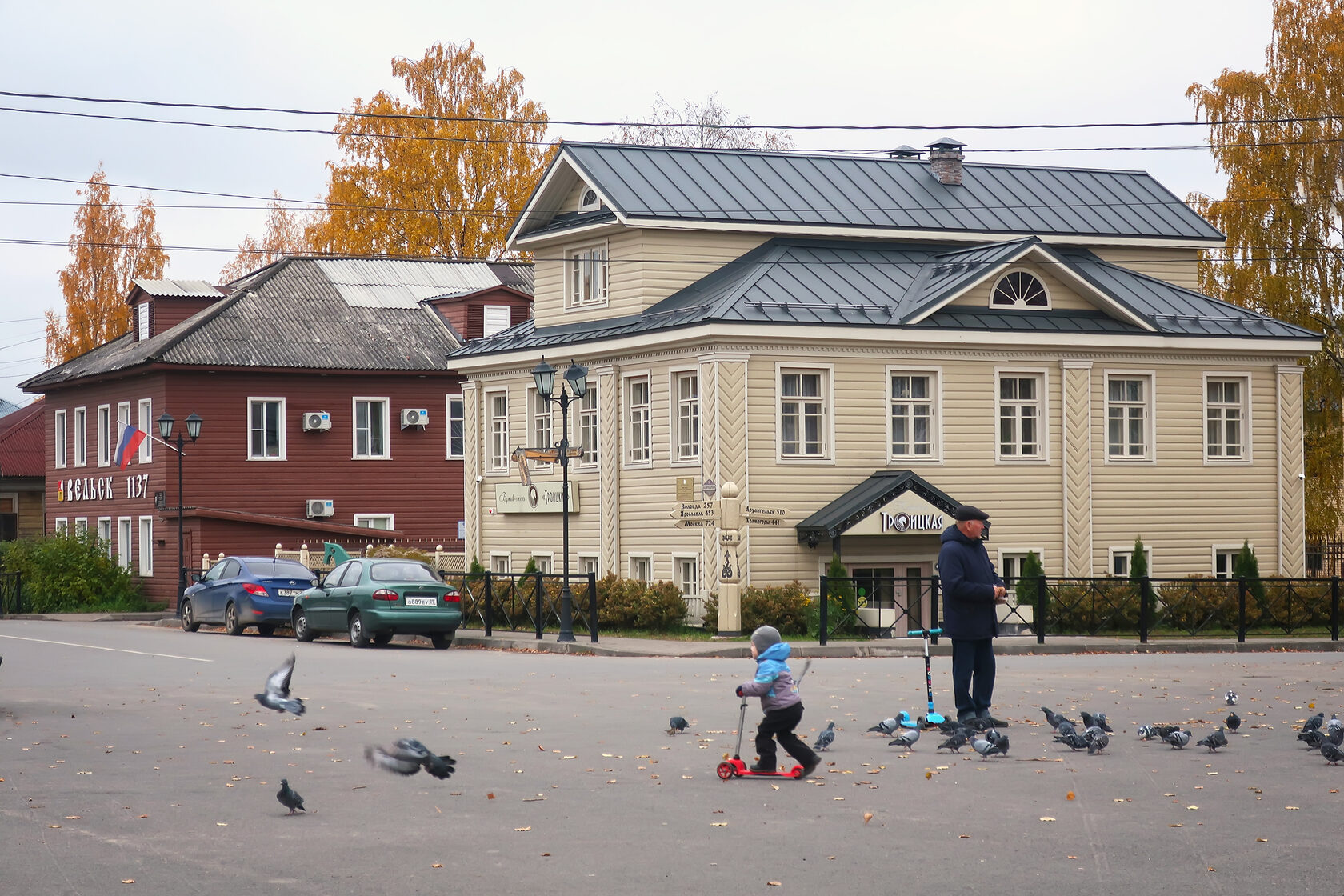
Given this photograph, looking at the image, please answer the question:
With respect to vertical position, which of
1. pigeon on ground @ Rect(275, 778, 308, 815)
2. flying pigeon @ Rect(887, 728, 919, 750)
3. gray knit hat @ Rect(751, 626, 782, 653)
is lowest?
flying pigeon @ Rect(887, 728, 919, 750)

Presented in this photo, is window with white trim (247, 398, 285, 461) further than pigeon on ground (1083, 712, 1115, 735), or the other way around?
window with white trim (247, 398, 285, 461)

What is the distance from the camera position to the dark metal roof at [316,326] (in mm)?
44562

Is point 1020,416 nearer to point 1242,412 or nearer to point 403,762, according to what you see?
point 1242,412

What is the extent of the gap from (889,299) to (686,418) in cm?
453

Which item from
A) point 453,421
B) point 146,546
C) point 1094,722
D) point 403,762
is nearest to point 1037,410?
point 453,421

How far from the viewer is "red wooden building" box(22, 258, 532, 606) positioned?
4406 cm

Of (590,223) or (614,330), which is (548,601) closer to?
(614,330)

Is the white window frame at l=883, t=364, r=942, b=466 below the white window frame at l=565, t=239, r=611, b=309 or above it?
below

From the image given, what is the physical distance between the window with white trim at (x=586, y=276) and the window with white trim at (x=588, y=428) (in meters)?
2.02

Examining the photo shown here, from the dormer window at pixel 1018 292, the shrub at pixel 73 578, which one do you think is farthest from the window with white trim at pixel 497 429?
the shrub at pixel 73 578

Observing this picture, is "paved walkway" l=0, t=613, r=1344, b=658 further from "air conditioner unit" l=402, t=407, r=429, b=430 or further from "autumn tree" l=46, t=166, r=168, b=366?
"autumn tree" l=46, t=166, r=168, b=366

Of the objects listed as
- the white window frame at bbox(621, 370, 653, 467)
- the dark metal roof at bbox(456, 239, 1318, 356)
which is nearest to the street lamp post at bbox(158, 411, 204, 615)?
the dark metal roof at bbox(456, 239, 1318, 356)

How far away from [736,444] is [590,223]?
6.63 m

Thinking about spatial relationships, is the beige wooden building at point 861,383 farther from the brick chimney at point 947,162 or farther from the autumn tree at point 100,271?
the autumn tree at point 100,271
